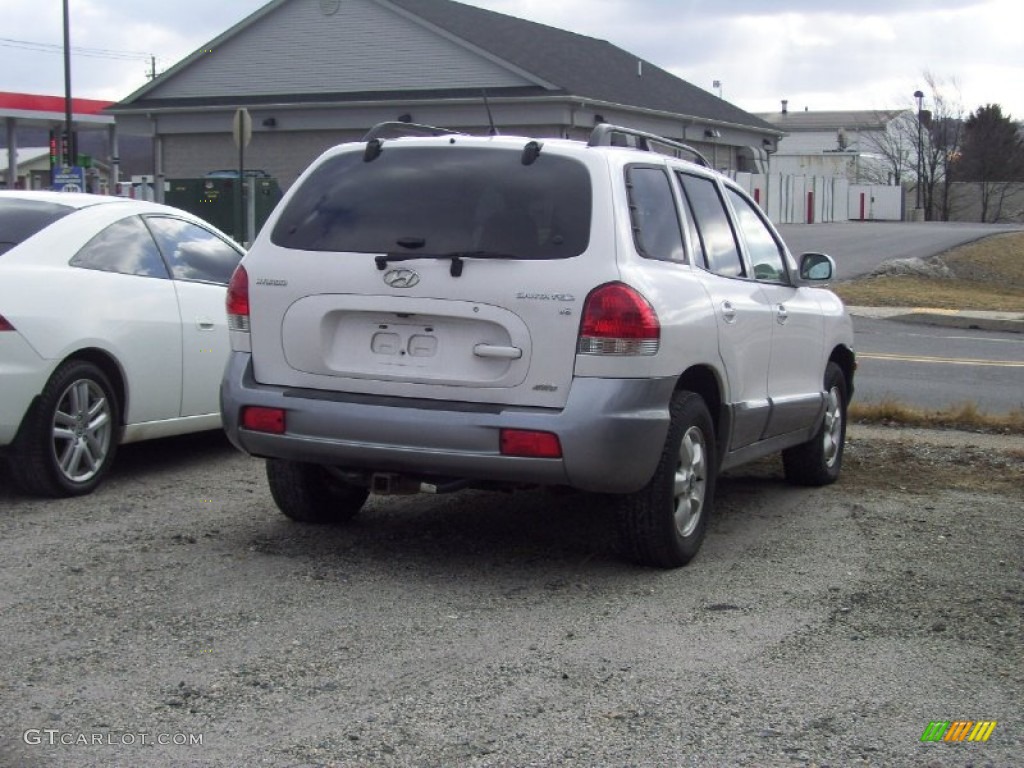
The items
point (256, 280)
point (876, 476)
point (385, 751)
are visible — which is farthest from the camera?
point (876, 476)

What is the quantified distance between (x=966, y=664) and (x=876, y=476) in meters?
3.76

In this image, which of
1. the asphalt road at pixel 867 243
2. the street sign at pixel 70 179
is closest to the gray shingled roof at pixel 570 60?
the asphalt road at pixel 867 243

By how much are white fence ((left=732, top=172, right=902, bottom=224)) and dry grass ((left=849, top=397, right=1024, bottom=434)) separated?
1394 inches

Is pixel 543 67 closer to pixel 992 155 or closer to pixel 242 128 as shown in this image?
pixel 242 128

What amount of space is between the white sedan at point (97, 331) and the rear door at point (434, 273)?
1.45 m

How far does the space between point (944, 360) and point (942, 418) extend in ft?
18.1

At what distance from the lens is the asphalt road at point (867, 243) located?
32312 millimetres

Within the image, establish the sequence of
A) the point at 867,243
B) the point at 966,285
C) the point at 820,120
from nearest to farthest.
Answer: the point at 966,285 → the point at 867,243 → the point at 820,120

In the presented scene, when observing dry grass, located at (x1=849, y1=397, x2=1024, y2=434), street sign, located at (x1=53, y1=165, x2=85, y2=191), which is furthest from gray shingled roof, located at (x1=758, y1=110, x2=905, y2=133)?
dry grass, located at (x1=849, y1=397, x2=1024, y2=434)

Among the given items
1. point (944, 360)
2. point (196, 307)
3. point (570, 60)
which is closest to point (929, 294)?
point (944, 360)

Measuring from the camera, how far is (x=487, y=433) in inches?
217

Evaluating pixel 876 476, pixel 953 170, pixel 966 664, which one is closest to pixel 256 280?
pixel 966 664

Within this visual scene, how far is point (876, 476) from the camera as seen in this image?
8.49 m

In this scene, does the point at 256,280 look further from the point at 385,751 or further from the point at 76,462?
the point at 385,751
